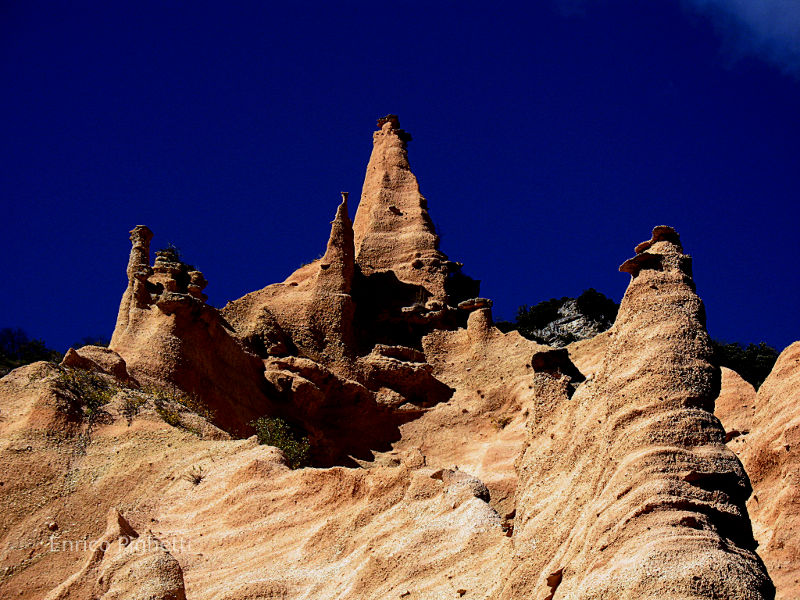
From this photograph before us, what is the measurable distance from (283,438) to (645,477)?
1674 cm

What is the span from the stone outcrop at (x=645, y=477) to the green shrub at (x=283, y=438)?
12540mm

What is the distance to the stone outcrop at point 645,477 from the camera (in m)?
8.41

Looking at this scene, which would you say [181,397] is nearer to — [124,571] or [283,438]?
[283,438]

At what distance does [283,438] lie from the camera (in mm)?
25094

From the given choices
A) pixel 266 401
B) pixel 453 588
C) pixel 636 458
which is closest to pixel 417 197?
pixel 266 401

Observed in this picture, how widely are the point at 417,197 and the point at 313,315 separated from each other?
31.8ft

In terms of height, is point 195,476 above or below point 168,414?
below

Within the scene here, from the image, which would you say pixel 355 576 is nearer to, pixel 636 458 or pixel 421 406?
pixel 636 458

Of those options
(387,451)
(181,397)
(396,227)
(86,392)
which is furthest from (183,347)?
(396,227)

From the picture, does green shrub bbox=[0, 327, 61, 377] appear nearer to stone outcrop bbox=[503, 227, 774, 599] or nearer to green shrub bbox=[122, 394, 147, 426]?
green shrub bbox=[122, 394, 147, 426]

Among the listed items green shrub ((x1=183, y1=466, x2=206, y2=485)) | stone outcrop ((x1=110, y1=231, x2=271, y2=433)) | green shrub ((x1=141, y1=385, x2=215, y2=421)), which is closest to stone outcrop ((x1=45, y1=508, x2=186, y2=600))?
green shrub ((x1=183, y1=466, x2=206, y2=485))

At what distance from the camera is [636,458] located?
31.3 feet

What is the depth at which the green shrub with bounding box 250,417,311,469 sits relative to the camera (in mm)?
24281

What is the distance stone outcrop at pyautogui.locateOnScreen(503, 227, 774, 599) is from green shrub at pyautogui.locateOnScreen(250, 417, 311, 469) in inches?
494
